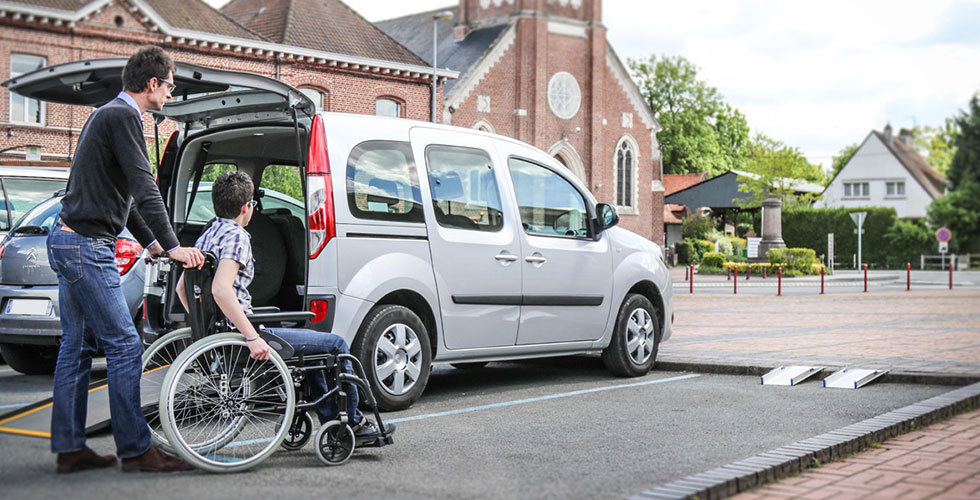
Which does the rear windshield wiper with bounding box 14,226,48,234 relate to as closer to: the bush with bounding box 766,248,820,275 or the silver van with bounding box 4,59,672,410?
the silver van with bounding box 4,59,672,410

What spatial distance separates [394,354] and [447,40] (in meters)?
47.5

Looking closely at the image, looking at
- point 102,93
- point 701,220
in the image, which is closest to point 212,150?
point 102,93

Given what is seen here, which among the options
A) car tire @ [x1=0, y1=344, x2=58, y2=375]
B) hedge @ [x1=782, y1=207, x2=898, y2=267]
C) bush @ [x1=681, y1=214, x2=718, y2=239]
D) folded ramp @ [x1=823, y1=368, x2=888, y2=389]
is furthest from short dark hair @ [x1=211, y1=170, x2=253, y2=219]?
bush @ [x1=681, y1=214, x2=718, y2=239]

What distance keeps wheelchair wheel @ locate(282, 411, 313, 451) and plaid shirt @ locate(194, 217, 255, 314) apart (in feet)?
2.16

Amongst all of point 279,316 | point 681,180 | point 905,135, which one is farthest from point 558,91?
point 905,135

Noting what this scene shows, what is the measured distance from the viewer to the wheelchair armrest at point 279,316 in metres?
6.18

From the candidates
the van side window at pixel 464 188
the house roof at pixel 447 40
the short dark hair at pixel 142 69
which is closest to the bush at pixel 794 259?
the house roof at pixel 447 40

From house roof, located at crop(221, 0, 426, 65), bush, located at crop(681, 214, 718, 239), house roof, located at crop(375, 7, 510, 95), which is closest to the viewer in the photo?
house roof, located at crop(221, 0, 426, 65)

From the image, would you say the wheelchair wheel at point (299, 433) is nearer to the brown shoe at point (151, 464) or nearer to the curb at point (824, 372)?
the brown shoe at point (151, 464)

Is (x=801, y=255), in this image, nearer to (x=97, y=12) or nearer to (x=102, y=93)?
(x=97, y=12)

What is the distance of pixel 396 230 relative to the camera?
23.7ft

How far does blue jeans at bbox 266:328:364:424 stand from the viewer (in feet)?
17.6

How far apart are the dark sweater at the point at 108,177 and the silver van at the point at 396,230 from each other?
116 centimetres

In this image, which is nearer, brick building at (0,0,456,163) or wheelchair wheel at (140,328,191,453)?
wheelchair wheel at (140,328,191,453)
